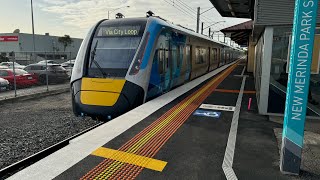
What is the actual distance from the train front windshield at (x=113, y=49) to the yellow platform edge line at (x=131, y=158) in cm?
333

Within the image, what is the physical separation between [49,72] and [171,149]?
15.9m

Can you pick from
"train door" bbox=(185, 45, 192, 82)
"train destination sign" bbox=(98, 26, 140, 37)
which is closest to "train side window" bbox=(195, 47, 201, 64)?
"train door" bbox=(185, 45, 192, 82)

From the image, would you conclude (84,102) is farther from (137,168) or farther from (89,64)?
(137,168)

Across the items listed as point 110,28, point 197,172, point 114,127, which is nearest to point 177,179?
point 197,172

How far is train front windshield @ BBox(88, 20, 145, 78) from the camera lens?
765 centimetres

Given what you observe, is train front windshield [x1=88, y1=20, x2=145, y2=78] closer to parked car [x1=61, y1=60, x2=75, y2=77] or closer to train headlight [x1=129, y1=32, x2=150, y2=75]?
train headlight [x1=129, y1=32, x2=150, y2=75]

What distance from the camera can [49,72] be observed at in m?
18.1

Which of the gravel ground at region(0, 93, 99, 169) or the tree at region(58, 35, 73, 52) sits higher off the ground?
the tree at region(58, 35, 73, 52)

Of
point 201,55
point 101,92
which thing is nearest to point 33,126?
point 101,92

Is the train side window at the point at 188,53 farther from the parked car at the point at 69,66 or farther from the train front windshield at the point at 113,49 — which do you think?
the parked car at the point at 69,66

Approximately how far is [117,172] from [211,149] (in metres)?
1.82

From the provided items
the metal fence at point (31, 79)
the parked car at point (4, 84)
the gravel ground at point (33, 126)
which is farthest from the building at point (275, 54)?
the parked car at point (4, 84)

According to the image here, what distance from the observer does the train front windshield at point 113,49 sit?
7.65 metres

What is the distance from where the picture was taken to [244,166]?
158 inches
